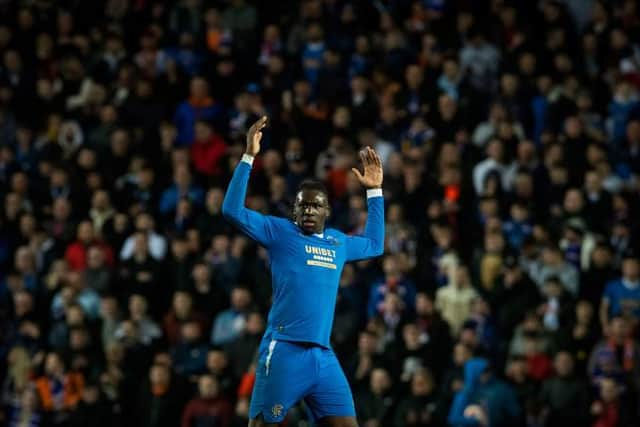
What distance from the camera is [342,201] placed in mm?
17219

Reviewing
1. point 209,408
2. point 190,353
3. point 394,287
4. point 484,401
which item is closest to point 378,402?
point 484,401

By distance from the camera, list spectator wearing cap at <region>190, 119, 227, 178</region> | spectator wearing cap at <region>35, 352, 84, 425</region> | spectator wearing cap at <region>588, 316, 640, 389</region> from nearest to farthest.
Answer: spectator wearing cap at <region>588, 316, 640, 389</region> → spectator wearing cap at <region>35, 352, 84, 425</region> → spectator wearing cap at <region>190, 119, 227, 178</region>

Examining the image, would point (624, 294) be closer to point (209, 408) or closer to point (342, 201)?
point (342, 201)

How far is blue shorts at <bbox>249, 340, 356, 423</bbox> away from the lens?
31.4 ft

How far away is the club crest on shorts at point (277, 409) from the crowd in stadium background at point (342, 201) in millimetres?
5354

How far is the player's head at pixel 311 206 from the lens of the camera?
32.0ft

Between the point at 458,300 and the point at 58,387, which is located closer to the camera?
the point at 458,300

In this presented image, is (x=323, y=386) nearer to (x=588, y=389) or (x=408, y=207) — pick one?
(x=588, y=389)

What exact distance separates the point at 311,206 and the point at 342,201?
292 inches

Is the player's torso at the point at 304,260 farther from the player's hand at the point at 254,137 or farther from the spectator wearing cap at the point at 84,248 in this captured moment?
the spectator wearing cap at the point at 84,248

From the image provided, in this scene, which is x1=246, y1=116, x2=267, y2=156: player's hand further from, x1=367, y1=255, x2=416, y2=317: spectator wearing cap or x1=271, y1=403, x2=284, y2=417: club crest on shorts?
x1=367, y1=255, x2=416, y2=317: spectator wearing cap

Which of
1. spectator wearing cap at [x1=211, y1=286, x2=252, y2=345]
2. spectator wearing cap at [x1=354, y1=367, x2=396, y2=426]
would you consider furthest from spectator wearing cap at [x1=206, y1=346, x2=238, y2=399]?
spectator wearing cap at [x1=354, y1=367, x2=396, y2=426]

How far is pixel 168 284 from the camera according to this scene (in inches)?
674

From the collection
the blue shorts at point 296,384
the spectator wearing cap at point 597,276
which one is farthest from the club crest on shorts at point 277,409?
the spectator wearing cap at point 597,276
